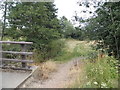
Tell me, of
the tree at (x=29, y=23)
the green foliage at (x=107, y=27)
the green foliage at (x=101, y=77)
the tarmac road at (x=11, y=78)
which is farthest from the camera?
the tree at (x=29, y=23)

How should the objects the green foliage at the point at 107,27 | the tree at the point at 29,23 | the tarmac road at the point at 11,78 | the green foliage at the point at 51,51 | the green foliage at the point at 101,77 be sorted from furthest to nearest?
the green foliage at the point at 51,51 < the tree at the point at 29,23 < the green foliage at the point at 107,27 < the tarmac road at the point at 11,78 < the green foliage at the point at 101,77

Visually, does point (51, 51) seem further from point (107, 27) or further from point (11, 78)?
point (11, 78)

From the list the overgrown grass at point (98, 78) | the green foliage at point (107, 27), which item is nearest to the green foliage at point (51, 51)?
the green foliage at point (107, 27)

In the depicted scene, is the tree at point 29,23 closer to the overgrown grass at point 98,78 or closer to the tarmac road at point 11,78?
the tarmac road at point 11,78

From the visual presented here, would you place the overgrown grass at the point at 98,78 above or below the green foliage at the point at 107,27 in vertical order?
below

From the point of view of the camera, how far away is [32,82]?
458cm

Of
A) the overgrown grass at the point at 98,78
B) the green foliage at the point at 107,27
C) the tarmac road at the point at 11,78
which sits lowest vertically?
the tarmac road at the point at 11,78

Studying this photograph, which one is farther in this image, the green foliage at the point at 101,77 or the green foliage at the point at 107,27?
the green foliage at the point at 107,27

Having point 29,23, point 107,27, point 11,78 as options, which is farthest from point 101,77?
point 29,23

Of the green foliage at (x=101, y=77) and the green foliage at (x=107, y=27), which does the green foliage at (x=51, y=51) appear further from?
the green foliage at (x=101, y=77)

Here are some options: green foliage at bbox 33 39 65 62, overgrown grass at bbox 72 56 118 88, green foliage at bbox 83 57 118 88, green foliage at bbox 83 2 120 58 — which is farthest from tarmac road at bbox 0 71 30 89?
green foliage at bbox 33 39 65 62

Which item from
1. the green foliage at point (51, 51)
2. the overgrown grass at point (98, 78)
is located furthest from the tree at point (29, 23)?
the overgrown grass at point (98, 78)

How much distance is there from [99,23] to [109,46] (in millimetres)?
860

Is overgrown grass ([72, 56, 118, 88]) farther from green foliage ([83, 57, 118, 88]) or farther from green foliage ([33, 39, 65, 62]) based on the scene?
green foliage ([33, 39, 65, 62])
